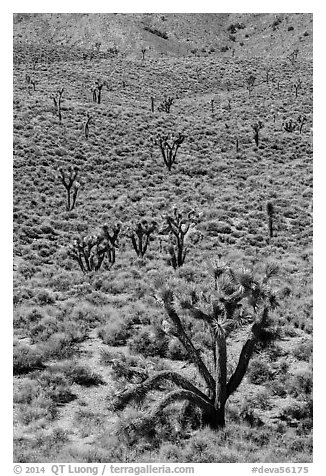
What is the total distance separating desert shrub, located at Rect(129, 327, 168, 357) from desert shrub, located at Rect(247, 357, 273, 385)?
244cm

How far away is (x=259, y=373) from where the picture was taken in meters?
11.5

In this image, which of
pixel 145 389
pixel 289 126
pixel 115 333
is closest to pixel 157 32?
pixel 289 126

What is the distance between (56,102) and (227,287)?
151 feet

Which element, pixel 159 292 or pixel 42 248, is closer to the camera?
pixel 159 292

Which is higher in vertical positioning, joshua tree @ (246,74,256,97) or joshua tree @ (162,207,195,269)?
joshua tree @ (246,74,256,97)

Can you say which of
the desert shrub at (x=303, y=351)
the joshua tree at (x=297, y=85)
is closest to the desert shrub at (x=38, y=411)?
the desert shrub at (x=303, y=351)

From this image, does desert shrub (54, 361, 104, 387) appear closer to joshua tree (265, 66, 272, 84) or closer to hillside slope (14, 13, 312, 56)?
joshua tree (265, 66, 272, 84)

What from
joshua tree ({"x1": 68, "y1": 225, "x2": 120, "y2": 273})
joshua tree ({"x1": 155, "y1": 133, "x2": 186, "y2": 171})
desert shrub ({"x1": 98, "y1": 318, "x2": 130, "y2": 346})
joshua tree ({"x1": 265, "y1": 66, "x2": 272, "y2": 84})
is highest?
joshua tree ({"x1": 265, "y1": 66, "x2": 272, "y2": 84})

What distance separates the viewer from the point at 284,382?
11008mm

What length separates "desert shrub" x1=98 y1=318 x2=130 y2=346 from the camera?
13.5 m

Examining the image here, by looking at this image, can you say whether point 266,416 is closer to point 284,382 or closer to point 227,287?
point 284,382

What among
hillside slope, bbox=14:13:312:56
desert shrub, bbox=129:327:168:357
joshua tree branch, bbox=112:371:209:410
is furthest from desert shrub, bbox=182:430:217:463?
hillside slope, bbox=14:13:312:56

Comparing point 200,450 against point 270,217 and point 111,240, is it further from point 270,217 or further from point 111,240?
point 270,217

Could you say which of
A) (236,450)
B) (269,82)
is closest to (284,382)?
(236,450)
